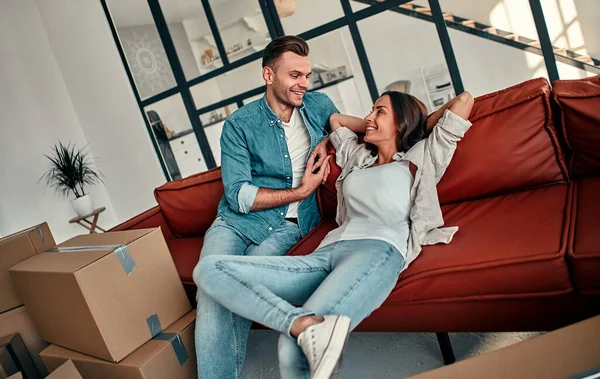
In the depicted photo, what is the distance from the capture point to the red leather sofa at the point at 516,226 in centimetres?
110

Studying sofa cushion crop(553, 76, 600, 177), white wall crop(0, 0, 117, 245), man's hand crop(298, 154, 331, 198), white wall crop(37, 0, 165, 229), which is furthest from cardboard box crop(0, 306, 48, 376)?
white wall crop(37, 0, 165, 229)

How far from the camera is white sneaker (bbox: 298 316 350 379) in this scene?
0.99 meters

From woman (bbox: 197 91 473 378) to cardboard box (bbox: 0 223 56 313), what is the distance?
86cm

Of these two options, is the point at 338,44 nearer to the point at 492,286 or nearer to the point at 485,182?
the point at 485,182

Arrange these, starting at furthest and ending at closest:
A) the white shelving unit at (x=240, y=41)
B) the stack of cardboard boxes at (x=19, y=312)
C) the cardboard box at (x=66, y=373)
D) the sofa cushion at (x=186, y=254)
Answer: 1. the white shelving unit at (x=240, y=41)
2. the sofa cushion at (x=186, y=254)
3. the stack of cardboard boxes at (x=19, y=312)
4. the cardboard box at (x=66, y=373)

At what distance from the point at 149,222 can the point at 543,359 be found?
200cm

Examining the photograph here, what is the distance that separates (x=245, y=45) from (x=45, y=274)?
9.39 ft

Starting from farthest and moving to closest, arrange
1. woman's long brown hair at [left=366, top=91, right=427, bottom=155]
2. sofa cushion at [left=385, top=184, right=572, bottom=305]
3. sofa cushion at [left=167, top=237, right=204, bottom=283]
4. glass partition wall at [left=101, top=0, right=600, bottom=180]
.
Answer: glass partition wall at [left=101, top=0, right=600, bottom=180]
sofa cushion at [left=167, top=237, right=204, bottom=283]
woman's long brown hair at [left=366, top=91, right=427, bottom=155]
sofa cushion at [left=385, top=184, right=572, bottom=305]

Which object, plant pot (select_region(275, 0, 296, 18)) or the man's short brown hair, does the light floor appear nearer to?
the man's short brown hair

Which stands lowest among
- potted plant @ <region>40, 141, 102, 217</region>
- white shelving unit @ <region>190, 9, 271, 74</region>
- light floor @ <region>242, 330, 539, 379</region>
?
light floor @ <region>242, 330, 539, 379</region>

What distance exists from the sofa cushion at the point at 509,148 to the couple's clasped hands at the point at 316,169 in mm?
477

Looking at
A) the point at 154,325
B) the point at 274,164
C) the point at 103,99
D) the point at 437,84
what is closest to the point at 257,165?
the point at 274,164

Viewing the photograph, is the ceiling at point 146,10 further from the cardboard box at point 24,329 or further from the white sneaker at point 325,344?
the white sneaker at point 325,344

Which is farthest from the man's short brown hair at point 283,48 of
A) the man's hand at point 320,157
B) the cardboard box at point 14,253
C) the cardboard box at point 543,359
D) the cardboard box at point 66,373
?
the cardboard box at point 543,359
